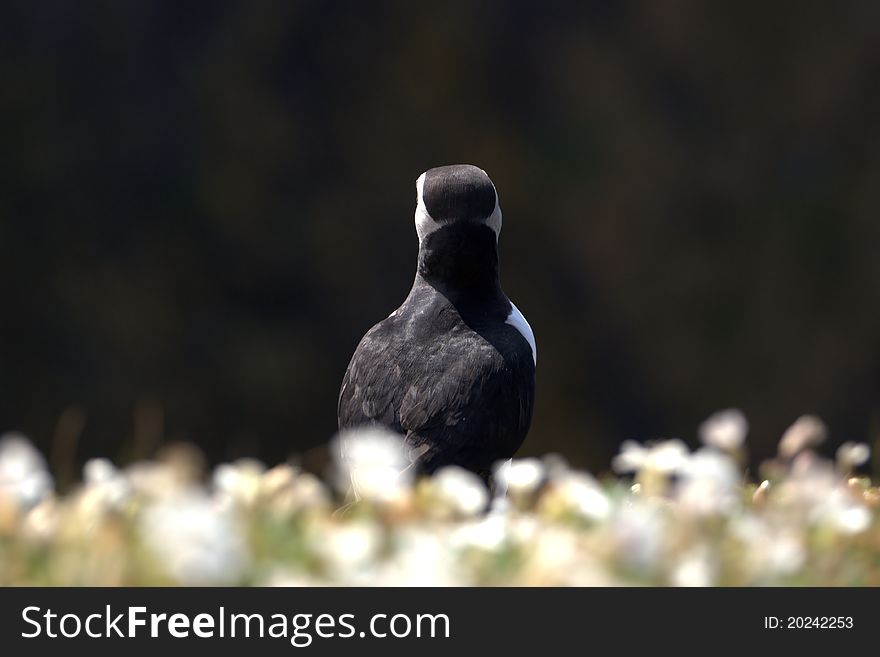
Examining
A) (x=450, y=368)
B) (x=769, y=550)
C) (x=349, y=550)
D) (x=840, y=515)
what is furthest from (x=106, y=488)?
(x=450, y=368)

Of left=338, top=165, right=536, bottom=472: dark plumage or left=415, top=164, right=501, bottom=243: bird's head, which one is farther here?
left=415, top=164, right=501, bottom=243: bird's head

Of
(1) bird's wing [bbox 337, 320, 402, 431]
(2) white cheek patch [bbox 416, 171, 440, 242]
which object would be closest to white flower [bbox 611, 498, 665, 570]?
(1) bird's wing [bbox 337, 320, 402, 431]

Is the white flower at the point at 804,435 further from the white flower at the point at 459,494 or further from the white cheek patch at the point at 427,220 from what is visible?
the white cheek patch at the point at 427,220

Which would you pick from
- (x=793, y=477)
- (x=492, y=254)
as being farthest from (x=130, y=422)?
(x=793, y=477)

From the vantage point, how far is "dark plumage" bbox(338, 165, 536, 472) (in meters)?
5.87

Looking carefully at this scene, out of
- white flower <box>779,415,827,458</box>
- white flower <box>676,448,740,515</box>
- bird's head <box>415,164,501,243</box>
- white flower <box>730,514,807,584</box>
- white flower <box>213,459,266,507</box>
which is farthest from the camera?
bird's head <box>415,164,501,243</box>

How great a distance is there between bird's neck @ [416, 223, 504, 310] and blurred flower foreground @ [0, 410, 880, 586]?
1.74 meters

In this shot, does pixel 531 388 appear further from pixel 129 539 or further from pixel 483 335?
pixel 129 539

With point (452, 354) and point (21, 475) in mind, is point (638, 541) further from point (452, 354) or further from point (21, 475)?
point (452, 354)

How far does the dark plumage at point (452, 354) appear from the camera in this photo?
5867 millimetres

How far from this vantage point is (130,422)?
24.1 metres

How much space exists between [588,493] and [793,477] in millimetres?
876

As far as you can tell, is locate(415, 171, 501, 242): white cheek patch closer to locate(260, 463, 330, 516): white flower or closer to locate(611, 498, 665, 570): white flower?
locate(260, 463, 330, 516): white flower

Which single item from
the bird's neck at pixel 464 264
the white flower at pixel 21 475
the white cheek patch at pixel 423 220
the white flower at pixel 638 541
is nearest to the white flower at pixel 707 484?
the white flower at pixel 638 541
